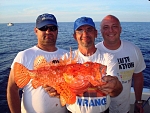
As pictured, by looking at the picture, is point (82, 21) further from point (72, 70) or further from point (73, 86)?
point (73, 86)

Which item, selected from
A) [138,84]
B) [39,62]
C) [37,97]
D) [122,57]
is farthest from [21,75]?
[138,84]

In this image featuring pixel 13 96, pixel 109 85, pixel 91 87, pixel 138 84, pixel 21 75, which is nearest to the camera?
pixel 109 85

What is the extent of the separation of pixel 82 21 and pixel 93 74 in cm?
117

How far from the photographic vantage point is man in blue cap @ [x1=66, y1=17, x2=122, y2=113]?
2666 millimetres

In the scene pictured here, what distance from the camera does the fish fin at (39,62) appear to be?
3266mm

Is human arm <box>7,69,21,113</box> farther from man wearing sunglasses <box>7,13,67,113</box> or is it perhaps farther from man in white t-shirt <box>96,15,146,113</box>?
man in white t-shirt <box>96,15,146,113</box>

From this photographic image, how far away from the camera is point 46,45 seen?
3762 mm

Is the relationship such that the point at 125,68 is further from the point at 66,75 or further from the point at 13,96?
the point at 13,96

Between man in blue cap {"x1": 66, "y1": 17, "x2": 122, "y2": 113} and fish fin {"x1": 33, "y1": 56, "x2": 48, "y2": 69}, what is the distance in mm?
569

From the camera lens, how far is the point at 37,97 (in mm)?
3441

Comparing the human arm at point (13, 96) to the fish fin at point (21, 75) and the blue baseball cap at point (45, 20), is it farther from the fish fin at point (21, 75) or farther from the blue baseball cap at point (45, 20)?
the blue baseball cap at point (45, 20)

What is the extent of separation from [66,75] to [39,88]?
962 mm

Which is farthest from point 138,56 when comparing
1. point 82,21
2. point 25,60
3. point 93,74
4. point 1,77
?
point 1,77

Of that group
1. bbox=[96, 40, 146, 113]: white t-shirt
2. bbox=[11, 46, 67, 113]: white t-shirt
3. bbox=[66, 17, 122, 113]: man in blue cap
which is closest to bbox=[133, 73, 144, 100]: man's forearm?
bbox=[96, 40, 146, 113]: white t-shirt
